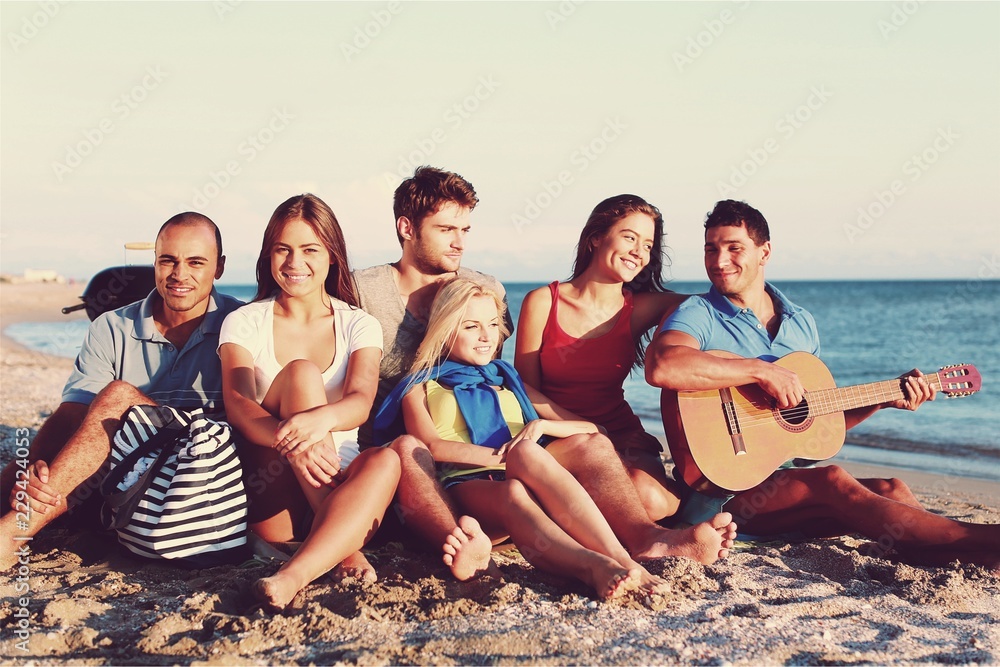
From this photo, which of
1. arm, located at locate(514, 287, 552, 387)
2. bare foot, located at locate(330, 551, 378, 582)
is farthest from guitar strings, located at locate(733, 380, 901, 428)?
bare foot, located at locate(330, 551, 378, 582)

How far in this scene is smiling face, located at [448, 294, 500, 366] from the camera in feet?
13.1

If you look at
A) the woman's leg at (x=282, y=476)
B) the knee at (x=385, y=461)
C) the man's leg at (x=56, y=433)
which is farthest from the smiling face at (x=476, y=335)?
the man's leg at (x=56, y=433)

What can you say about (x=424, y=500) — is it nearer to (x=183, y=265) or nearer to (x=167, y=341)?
(x=167, y=341)

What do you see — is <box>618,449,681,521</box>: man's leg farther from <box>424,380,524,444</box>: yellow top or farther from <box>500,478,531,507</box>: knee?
<box>500,478,531,507</box>: knee

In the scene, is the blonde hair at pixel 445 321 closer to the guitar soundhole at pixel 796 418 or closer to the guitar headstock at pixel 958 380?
the guitar soundhole at pixel 796 418

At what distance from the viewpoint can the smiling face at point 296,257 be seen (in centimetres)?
395

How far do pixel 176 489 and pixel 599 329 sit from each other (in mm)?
2190

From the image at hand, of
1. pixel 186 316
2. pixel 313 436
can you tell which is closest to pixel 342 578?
pixel 313 436

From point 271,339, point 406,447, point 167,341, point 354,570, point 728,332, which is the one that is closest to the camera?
point 354,570

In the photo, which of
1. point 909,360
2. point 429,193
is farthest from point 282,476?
point 909,360

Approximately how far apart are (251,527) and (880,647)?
2517mm

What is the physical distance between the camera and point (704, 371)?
3930mm

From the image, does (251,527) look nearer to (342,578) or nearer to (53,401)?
(342,578)

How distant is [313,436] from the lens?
3420mm
